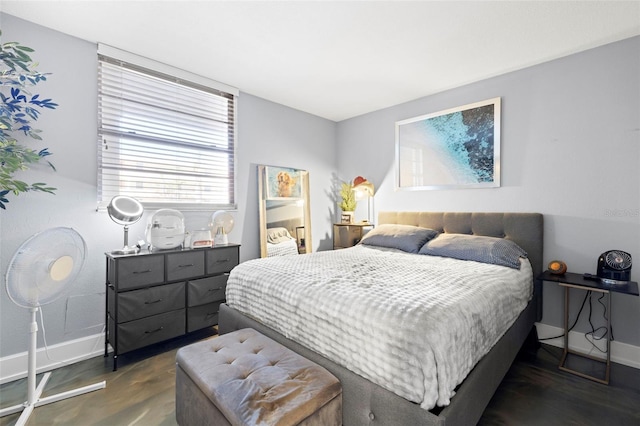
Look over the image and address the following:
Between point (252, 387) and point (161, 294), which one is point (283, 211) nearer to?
point (161, 294)

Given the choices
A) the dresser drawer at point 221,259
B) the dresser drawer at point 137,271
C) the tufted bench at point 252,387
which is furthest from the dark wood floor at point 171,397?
the dresser drawer at point 221,259

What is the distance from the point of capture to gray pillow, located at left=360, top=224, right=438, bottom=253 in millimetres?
3094

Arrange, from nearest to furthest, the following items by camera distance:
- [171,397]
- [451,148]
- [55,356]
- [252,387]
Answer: [252,387]
[171,397]
[55,356]
[451,148]

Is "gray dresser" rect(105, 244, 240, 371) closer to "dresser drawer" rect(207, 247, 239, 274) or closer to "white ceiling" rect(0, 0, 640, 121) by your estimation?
"dresser drawer" rect(207, 247, 239, 274)

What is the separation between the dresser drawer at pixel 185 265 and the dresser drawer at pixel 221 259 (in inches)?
3.0

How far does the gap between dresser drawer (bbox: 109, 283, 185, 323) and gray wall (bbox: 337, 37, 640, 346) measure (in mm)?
3031

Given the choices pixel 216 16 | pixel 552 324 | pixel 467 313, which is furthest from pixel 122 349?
pixel 552 324

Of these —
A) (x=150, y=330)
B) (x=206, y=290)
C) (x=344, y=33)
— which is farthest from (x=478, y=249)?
(x=150, y=330)

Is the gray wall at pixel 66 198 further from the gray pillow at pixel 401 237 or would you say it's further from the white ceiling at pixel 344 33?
the gray pillow at pixel 401 237

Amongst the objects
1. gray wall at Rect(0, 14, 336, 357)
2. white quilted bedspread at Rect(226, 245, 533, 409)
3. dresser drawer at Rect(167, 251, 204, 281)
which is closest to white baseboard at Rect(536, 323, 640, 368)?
white quilted bedspread at Rect(226, 245, 533, 409)

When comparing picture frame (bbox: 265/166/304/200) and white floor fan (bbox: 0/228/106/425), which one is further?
picture frame (bbox: 265/166/304/200)

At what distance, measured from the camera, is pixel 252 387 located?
1239 mm

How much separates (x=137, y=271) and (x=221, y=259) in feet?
2.31

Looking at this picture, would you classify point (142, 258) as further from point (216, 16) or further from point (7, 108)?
point (216, 16)
